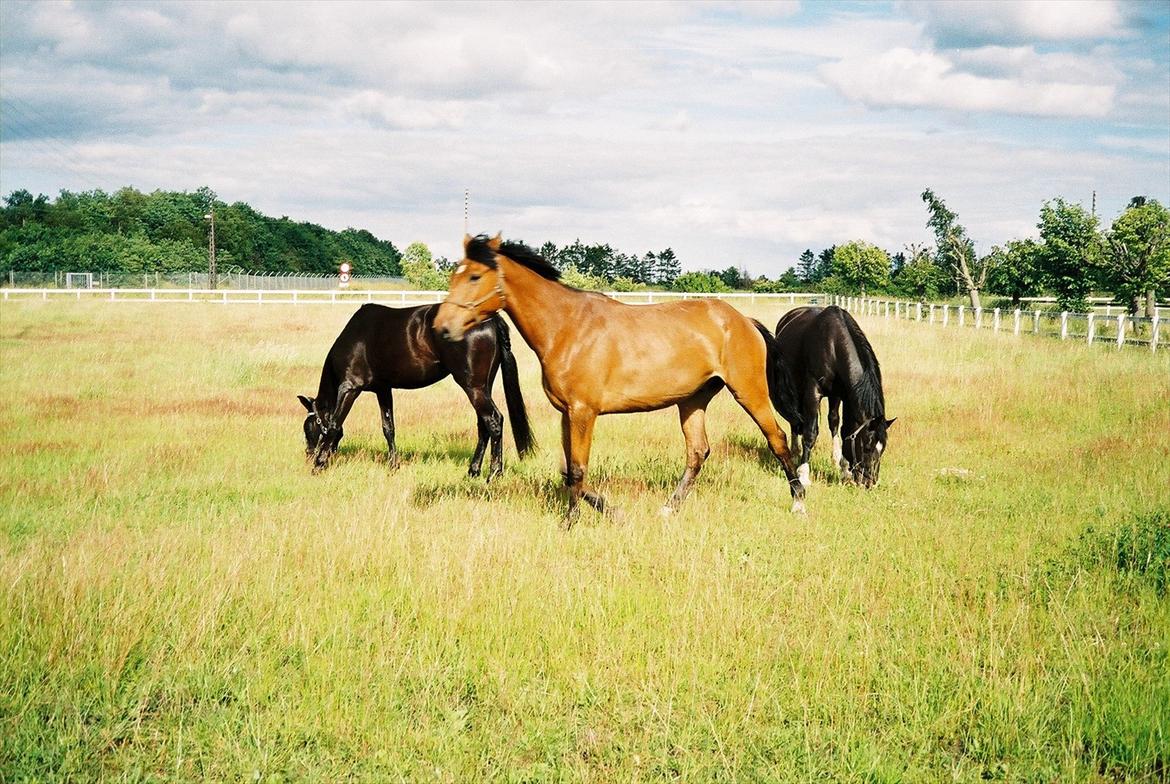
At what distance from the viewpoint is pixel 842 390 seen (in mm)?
10273

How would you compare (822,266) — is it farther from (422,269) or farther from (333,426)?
(333,426)

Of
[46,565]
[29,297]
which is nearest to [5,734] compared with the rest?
[46,565]

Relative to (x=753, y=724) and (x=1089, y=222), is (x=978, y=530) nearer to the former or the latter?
(x=753, y=724)

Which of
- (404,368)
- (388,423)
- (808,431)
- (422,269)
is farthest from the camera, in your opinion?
(422,269)

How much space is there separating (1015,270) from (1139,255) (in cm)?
1397

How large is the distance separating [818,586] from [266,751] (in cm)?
379

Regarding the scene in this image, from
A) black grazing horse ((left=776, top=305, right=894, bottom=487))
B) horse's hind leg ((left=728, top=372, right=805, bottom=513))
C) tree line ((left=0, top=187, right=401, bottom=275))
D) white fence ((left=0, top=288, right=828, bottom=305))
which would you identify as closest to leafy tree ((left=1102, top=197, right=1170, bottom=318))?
white fence ((left=0, top=288, right=828, bottom=305))

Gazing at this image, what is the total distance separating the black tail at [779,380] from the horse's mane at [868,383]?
740mm

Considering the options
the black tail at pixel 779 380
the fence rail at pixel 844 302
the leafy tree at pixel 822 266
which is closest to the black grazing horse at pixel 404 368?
the black tail at pixel 779 380

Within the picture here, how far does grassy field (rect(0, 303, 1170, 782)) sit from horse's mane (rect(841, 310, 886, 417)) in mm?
916

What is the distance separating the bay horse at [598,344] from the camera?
24.3 ft

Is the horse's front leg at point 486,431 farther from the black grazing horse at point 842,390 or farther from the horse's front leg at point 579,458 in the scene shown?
the black grazing horse at point 842,390

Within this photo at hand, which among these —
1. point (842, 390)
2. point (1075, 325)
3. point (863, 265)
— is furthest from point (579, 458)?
point (863, 265)

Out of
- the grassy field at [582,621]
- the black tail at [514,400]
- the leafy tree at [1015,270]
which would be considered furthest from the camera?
the leafy tree at [1015,270]
